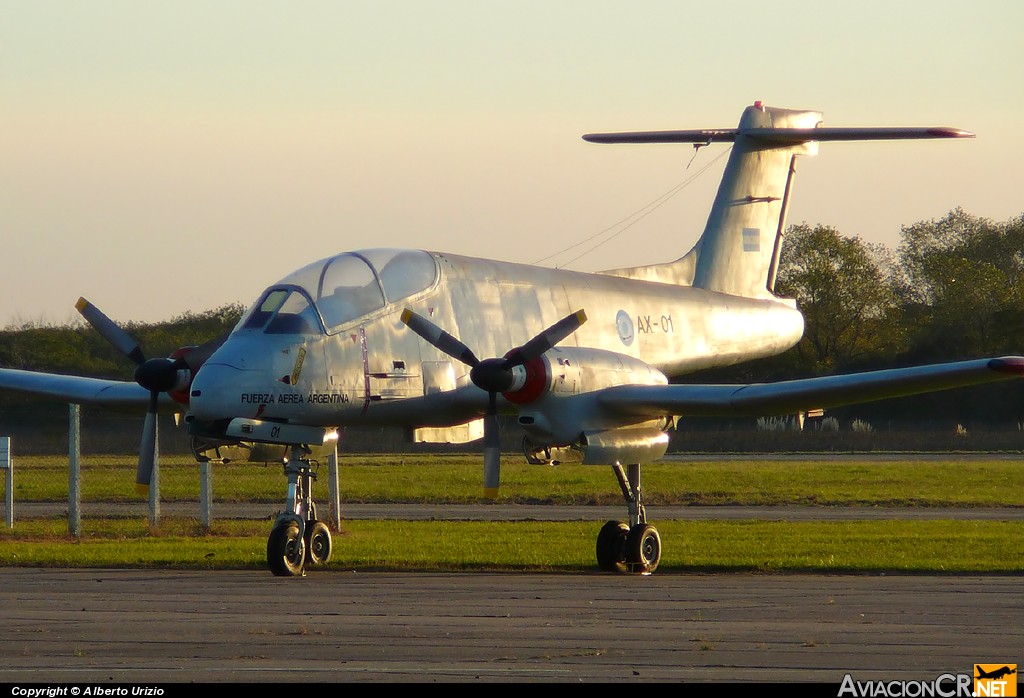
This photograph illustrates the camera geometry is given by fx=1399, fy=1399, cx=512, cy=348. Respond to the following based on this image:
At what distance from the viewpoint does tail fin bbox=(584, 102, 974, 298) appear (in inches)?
931

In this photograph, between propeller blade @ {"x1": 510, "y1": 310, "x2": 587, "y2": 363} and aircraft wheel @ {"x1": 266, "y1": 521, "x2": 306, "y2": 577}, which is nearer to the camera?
aircraft wheel @ {"x1": 266, "y1": 521, "x2": 306, "y2": 577}

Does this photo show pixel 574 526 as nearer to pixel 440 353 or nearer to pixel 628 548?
pixel 628 548

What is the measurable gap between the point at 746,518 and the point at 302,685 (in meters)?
19.7

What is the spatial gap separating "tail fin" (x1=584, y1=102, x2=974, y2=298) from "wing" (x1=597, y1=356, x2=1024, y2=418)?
5.71 m

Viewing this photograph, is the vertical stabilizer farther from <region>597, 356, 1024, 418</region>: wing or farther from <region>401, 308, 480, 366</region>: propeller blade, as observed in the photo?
<region>401, 308, 480, 366</region>: propeller blade

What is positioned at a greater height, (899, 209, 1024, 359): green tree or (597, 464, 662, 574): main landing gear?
(899, 209, 1024, 359): green tree

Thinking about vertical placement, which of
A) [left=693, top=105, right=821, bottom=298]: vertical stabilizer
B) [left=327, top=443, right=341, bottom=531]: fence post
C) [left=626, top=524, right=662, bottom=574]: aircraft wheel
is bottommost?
[left=626, top=524, right=662, bottom=574]: aircraft wheel

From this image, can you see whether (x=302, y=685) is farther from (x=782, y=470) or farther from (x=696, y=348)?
(x=782, y=470)

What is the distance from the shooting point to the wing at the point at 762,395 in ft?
55.6

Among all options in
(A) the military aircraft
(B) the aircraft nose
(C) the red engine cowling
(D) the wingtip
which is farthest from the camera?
(C) the red engine cowling

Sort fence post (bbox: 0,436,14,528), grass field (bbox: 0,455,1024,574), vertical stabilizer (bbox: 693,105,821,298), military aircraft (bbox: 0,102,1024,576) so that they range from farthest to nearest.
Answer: vertical stabilizer (bbox: 693,105,821,298) < fence post (bbox: 0,436,14,528) < grass field (bbox: 0,455,1024,574) < military aircraft (bbox: 0,102,1024,576)

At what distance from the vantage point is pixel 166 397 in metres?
19.3

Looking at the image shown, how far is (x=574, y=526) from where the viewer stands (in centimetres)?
2509

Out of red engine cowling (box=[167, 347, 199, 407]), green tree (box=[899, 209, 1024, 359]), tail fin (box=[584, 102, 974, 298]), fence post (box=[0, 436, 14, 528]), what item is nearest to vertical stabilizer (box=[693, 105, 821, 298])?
tail fin (box=[584, 102, 974, 298])
